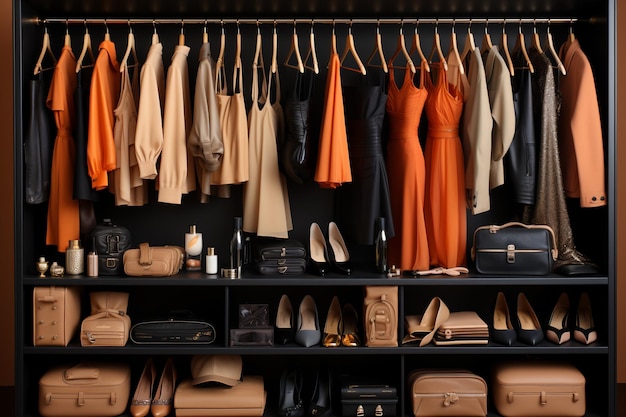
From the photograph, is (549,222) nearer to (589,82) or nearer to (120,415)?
(589,82)

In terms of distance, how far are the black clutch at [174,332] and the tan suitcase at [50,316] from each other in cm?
35

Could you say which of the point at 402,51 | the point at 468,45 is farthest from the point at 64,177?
the point at 468,45

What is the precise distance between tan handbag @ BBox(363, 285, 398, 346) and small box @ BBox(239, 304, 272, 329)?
523mm

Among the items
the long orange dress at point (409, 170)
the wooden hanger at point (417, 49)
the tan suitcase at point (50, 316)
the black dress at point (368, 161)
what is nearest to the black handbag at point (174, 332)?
the tan suitcase at point (50, 316)

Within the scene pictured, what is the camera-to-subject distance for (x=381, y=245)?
141 inches

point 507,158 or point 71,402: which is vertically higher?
point 507,158

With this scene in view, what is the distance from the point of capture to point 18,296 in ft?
11.5

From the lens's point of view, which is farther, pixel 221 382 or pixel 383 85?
pixel 383 85

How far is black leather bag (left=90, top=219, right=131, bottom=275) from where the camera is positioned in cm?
361

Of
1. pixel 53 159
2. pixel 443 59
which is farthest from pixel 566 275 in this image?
→ pixel 53 159

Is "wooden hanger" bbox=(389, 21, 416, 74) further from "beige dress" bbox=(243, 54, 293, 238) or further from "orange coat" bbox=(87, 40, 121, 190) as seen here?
"orange coat" bbox=(87, 40, 121, 190)

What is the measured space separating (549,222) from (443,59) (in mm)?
1029

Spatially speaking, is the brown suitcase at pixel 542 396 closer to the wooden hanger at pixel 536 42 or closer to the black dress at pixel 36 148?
the wooden hanger at pixel 536 42

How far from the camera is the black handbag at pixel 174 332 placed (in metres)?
3.57
